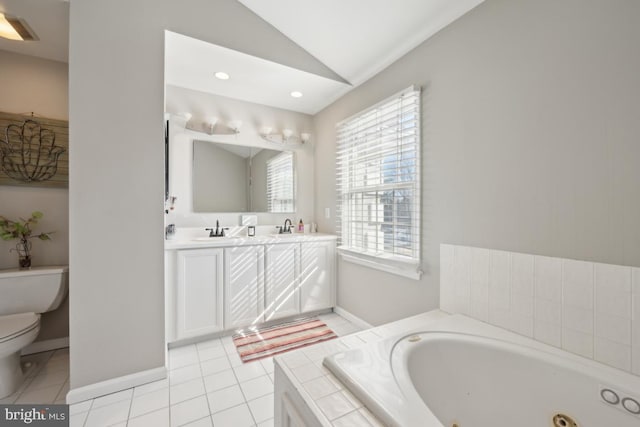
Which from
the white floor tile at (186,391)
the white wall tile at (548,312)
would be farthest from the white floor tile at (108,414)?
the white wall tile at (548,312)

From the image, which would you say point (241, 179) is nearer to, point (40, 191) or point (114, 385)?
point (40, 191)

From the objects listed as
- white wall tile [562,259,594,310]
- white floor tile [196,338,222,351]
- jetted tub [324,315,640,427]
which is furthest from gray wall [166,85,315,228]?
white wall tile [562,259,594,310]

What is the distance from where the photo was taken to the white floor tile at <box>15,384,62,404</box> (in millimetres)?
1599

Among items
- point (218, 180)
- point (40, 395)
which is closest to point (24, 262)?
Result: point (40, 395)

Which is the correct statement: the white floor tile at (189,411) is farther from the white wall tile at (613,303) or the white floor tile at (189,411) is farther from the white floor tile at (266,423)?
the white wall tile at (613,303)

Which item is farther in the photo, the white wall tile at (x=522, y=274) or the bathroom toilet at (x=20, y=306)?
the bathroom toilet at (x=20, y=306)

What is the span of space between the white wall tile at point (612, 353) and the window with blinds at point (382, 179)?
978mm

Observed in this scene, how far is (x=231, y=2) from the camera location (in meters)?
2.06

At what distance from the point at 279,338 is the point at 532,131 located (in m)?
2.37

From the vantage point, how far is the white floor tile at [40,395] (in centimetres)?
160

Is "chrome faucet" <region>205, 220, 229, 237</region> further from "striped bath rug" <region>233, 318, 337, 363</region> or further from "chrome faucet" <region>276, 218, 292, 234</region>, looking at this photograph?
"striped bath rug" <region>233, 318, 337, 363</region>

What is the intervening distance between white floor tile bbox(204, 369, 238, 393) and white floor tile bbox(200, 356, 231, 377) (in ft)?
0.14

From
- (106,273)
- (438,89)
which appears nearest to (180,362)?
(106,273)

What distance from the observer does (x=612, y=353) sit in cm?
109
